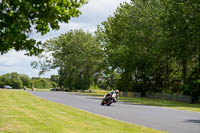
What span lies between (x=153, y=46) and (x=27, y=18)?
47957 millimetres

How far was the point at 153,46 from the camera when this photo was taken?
178 ft

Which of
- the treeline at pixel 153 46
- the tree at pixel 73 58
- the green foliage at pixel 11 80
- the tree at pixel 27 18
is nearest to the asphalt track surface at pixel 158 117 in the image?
the tree at pixel 27 18

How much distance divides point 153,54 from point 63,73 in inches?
2247

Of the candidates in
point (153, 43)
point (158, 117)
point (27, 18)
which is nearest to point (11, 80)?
point (153, 43)

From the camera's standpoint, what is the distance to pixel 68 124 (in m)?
14.0

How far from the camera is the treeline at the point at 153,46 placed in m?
45.3

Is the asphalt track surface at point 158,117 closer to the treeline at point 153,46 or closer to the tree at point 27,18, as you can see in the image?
the tree at point 27,18

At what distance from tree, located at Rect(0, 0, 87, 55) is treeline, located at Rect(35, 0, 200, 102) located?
1473 inches

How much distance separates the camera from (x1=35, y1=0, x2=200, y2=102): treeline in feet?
149

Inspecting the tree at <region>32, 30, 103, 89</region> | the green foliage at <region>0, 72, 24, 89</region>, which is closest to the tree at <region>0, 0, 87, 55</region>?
the tree at <region>32, 30, 103, 89</region>

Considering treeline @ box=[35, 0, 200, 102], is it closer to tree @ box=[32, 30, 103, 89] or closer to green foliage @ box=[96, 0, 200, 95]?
green foliage @ box=[96, 0, 200, 95]

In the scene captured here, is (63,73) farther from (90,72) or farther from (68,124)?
(68,124)

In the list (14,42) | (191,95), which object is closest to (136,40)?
(191,95)

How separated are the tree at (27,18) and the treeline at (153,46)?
3742 centimetres
